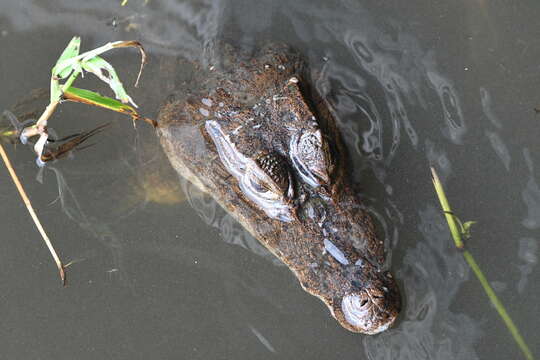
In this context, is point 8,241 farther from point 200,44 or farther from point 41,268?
point 200,44

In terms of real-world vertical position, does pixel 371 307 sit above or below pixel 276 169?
below

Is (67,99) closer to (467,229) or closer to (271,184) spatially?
(271,184)

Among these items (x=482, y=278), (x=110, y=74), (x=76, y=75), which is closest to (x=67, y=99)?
(x=76, y=75)

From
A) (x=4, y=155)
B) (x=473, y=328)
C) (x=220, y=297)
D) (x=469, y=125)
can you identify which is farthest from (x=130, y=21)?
(x=473, y=328)

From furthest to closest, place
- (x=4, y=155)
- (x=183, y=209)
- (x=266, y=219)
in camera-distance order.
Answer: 1. (x=183, y=209)
2. (x=4, y=155)
3. (x=266, y=219)

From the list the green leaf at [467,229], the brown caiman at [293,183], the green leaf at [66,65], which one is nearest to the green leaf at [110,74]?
the green leaf at [66,65]

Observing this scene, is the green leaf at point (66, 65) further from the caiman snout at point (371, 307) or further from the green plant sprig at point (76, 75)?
the caiman snout at point (371, 307)

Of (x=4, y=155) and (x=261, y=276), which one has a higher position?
(x=4, y=155)
